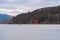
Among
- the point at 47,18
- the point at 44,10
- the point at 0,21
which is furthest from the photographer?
the point at 0,21

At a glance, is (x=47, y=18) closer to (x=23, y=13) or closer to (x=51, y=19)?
(x=51, y=19)

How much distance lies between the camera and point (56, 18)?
3024 inches

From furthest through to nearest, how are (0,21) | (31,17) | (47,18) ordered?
(0,21) → (31,17) → (47,18)

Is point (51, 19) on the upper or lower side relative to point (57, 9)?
lower

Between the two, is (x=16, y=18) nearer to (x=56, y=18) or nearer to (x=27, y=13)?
(x=27, y=13)

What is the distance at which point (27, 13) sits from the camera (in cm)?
8269

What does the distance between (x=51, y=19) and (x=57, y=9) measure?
1711 cm

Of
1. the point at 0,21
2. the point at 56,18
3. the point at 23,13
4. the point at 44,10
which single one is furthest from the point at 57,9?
the point at 0,21

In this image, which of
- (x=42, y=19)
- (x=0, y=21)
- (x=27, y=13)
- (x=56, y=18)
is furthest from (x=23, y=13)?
(x=0, y=21)

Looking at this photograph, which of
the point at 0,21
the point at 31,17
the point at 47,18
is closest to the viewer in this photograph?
the point at 47,18

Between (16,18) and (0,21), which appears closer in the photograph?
(16,18)

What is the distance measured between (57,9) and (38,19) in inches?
727

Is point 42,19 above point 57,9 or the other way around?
the other way around

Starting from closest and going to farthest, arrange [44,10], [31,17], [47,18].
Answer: [47,18] → [31,17] → [44,10]
